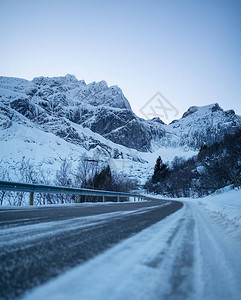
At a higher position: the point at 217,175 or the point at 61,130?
the point at 61,130

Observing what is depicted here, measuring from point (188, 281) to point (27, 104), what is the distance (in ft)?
633

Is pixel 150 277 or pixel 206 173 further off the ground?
pixel 206 173

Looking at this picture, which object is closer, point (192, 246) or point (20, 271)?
point (20, 271)

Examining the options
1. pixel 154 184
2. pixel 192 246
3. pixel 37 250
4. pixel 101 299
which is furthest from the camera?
pixel 154 184

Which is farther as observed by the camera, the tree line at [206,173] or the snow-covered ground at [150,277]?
the tree line at [206,173]

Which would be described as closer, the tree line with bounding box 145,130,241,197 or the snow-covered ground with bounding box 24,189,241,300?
the snow-covered ground with bounding box 24,189,241,300

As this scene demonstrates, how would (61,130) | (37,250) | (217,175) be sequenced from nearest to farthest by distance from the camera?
(37,250) < (217,175) < (61,130)

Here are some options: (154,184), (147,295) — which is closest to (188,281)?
(147,295)

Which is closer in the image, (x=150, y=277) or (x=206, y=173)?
(x=150, y=277)

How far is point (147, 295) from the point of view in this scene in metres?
0.63

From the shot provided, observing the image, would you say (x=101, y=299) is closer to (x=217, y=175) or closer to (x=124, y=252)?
(x=124, y=252)

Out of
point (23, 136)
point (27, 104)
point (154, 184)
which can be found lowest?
point (154, 184)

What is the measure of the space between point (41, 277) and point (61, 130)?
17362 centimetres

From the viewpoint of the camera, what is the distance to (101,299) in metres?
0.58
